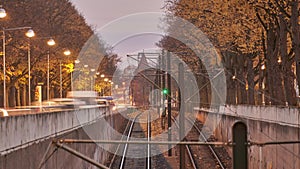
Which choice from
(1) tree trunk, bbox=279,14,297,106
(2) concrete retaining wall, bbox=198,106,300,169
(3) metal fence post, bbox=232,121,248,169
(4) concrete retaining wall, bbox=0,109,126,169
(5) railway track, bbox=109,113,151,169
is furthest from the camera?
(5) railway track, bbox=109,113,151,169

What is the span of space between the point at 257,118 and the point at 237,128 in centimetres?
2170

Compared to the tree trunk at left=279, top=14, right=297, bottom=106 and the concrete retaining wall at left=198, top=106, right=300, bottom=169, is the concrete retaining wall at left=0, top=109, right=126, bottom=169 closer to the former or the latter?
the concrete retaining wall at left=198, top=106, right=300, bottom=169

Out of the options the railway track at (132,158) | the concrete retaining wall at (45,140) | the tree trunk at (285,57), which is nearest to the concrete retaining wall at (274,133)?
the tree trunk at (285,57)

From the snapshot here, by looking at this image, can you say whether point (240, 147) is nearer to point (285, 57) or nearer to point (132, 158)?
point (285, 57)

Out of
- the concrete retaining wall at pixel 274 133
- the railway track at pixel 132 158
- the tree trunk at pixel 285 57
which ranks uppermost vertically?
the tree trunk at pixel 285 57

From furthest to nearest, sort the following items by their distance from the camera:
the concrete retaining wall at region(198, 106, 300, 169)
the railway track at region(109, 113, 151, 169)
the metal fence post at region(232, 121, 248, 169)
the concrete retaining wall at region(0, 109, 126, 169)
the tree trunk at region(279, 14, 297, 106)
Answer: the railway track at region(109, 113, 151, 169)
the tree trunk at region(279, 14, 297, 106)
the concrete retaining wall at region(198, 106, 300, 169)
the concrete retaining wall at region(0, 109, 126, 169)
the metal fence post at region(232, 121, 248, 169)

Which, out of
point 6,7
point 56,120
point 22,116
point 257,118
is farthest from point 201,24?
point 22,116

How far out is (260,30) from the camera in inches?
1554

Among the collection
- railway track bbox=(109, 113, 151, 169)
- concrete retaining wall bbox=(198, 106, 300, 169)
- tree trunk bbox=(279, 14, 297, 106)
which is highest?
tree trunk bbox=(279, 14, 297, 106)

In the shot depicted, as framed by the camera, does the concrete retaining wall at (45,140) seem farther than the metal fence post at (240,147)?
Yes

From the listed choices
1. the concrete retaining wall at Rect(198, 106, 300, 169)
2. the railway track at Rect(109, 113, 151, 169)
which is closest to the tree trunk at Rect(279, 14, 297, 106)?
the concrete retaining wall at Rect(198, 106, 300, 169)

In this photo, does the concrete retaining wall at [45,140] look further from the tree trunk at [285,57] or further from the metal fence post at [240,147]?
the tree trunk at [285,57]

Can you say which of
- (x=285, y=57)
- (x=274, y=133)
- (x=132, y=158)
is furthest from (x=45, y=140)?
(x=132, y=158)

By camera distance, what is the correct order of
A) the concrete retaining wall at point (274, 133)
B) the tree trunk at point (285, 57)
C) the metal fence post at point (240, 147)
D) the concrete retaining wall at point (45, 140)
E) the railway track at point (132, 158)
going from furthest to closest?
1. the railway track at point (132, 158)
2. the tree trunk at point (285, 57)
3. the concrete retaining wall at point (274, 133)
4. the concrete retaining wall at point (45, 140)
5. the metal fence post at point (240, 147)
